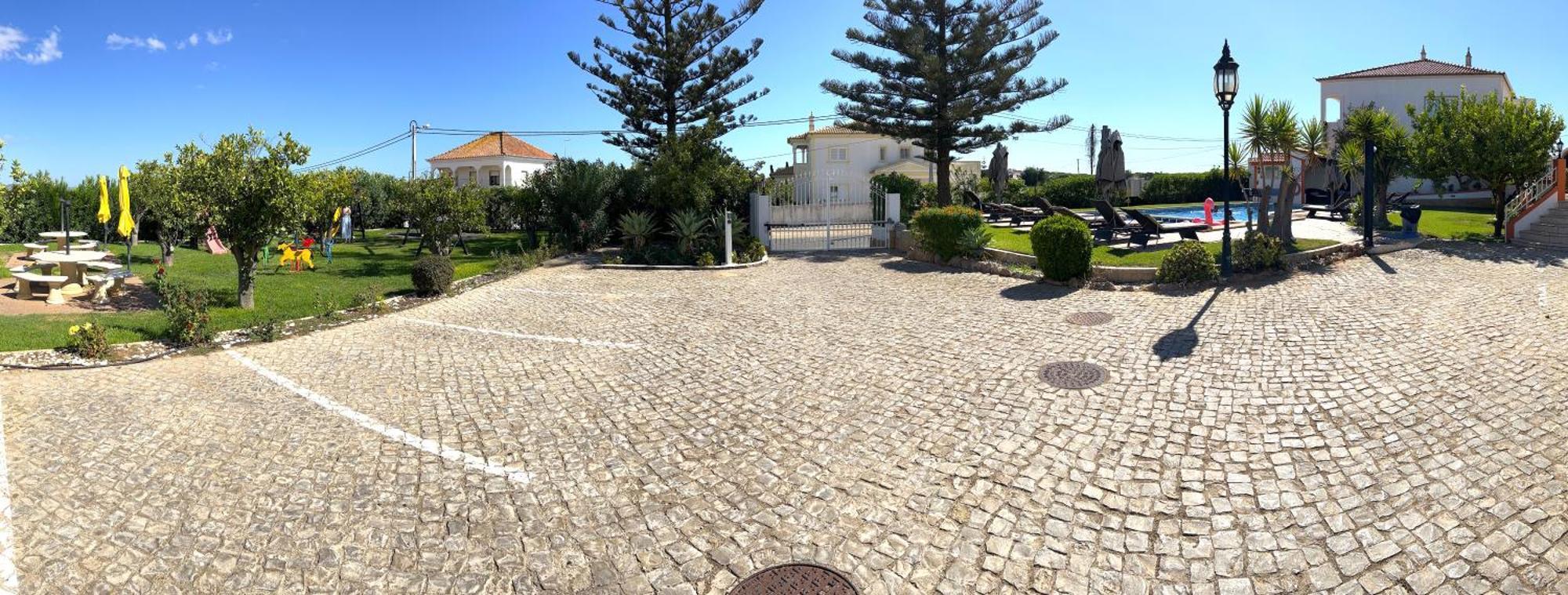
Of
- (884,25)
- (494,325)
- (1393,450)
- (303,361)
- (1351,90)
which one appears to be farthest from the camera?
(1351,90)

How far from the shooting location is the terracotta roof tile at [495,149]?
43.8 meters

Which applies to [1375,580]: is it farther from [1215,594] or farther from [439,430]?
[439,430]

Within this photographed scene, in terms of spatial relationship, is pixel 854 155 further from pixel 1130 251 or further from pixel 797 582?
pixel 797 582

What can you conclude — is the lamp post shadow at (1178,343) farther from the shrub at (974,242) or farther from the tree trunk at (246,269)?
Answer: the tree trunk at (246,269)

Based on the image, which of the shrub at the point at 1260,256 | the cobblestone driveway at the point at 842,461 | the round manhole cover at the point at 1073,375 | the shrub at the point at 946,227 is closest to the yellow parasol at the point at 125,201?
the cobblestone driveway at the point at 842,461

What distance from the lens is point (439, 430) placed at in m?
5.33

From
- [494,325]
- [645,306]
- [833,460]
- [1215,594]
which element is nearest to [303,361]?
[494,325]

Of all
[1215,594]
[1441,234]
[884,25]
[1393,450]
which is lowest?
[1215,594]

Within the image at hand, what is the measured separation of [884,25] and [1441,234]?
12.9m

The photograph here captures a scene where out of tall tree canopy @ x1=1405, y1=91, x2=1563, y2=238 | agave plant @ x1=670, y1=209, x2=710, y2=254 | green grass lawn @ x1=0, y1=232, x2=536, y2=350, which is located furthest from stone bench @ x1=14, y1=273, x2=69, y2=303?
tall tree canopy @ x1=1405, y1=91, x2=1563, y2=238

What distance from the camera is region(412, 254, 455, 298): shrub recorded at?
1133 cm

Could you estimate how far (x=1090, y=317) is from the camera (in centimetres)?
841

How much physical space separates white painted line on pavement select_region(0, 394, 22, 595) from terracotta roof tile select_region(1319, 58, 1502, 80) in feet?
130

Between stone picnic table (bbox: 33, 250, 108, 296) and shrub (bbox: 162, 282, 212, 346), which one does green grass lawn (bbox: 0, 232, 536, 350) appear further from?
stone picnic table (bbox: 33, 250, 108, 296)
